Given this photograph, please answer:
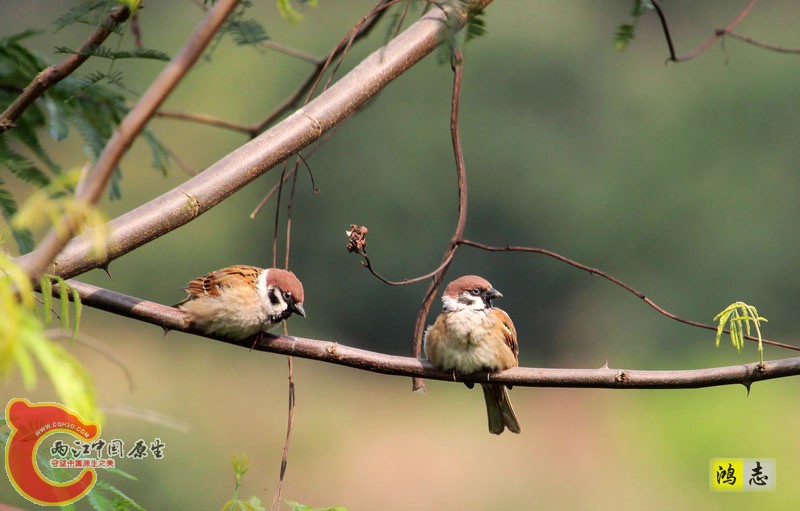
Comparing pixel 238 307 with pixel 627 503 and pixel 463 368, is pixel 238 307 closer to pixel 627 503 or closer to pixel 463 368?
pixel 463 368

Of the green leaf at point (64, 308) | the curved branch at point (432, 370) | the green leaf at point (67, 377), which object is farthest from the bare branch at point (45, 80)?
the green leaf at point (67, 377)

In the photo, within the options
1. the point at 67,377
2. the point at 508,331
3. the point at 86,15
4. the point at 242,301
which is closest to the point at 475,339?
the point at 508,331

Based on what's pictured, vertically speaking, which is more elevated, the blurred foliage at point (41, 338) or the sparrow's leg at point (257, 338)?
the sparrow's leg at point (257, 338)

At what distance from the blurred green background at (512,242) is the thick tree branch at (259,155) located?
18.5m

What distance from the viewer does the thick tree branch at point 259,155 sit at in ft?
8.10

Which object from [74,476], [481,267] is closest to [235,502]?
[74,476]

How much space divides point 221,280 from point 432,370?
3.61 feet

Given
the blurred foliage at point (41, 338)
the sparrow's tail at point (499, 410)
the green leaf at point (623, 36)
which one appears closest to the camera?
the blurred foliage at point (41, 338)

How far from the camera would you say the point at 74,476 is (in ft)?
8.14

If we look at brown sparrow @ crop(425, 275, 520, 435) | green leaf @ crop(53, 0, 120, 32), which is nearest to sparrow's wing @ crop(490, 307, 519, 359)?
brown sparrow @ crop(425, 275, 520, 435)

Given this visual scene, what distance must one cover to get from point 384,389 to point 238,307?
2474cm

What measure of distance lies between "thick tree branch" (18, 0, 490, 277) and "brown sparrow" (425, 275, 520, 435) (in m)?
1.13

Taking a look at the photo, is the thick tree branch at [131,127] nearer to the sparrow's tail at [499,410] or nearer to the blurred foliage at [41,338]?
the blurred foliage at [41,338]

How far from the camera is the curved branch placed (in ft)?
8.68
